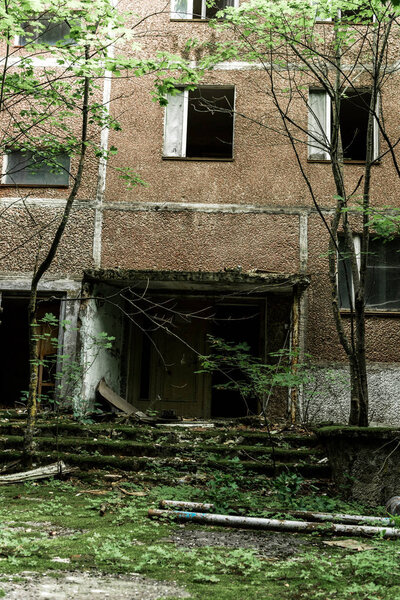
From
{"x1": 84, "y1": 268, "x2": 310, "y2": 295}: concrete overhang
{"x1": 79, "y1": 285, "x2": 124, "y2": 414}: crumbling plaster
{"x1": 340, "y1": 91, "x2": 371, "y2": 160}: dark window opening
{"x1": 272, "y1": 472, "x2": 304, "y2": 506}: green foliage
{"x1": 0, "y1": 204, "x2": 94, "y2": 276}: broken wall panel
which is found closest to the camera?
{"x1": 272, "y1": 472, "x2": 304, "y2": 506}: green foliage

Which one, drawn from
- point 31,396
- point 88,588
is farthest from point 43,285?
point 88,588

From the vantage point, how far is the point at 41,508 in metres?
4.34

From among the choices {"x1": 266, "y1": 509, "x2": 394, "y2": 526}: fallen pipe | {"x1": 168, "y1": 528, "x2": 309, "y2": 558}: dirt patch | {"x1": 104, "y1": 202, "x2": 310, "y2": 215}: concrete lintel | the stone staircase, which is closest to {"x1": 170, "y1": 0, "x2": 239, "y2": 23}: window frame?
{"x1": 104, "y1": 202, "x2": 310, "y2": 215}: concrete lintel

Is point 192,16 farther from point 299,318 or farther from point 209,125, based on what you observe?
point 299,318

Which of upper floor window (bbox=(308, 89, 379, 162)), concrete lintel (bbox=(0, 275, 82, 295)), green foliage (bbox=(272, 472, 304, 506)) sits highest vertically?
upper floor window (bbox=(308, 89, 379, 162))

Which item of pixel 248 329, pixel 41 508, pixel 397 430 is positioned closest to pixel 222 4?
pixel 248 329

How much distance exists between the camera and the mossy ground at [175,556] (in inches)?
103

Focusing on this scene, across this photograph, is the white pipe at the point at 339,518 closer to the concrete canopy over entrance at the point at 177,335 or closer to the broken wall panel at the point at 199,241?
the concrete canopy over entrance at the point at 177,335

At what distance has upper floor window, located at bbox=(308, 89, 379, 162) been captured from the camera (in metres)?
9.25

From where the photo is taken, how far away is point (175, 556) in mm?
3088

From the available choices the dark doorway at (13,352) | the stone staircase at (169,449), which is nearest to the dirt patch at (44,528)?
the stone staircase at (169,449)

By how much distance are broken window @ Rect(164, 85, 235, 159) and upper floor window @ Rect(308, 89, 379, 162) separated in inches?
58.6

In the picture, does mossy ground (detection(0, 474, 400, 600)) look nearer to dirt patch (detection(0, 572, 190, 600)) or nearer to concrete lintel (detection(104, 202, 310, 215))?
dirt patch (detection(0, 572, 190, 600))

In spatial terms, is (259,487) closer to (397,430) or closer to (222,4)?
(397,430)
